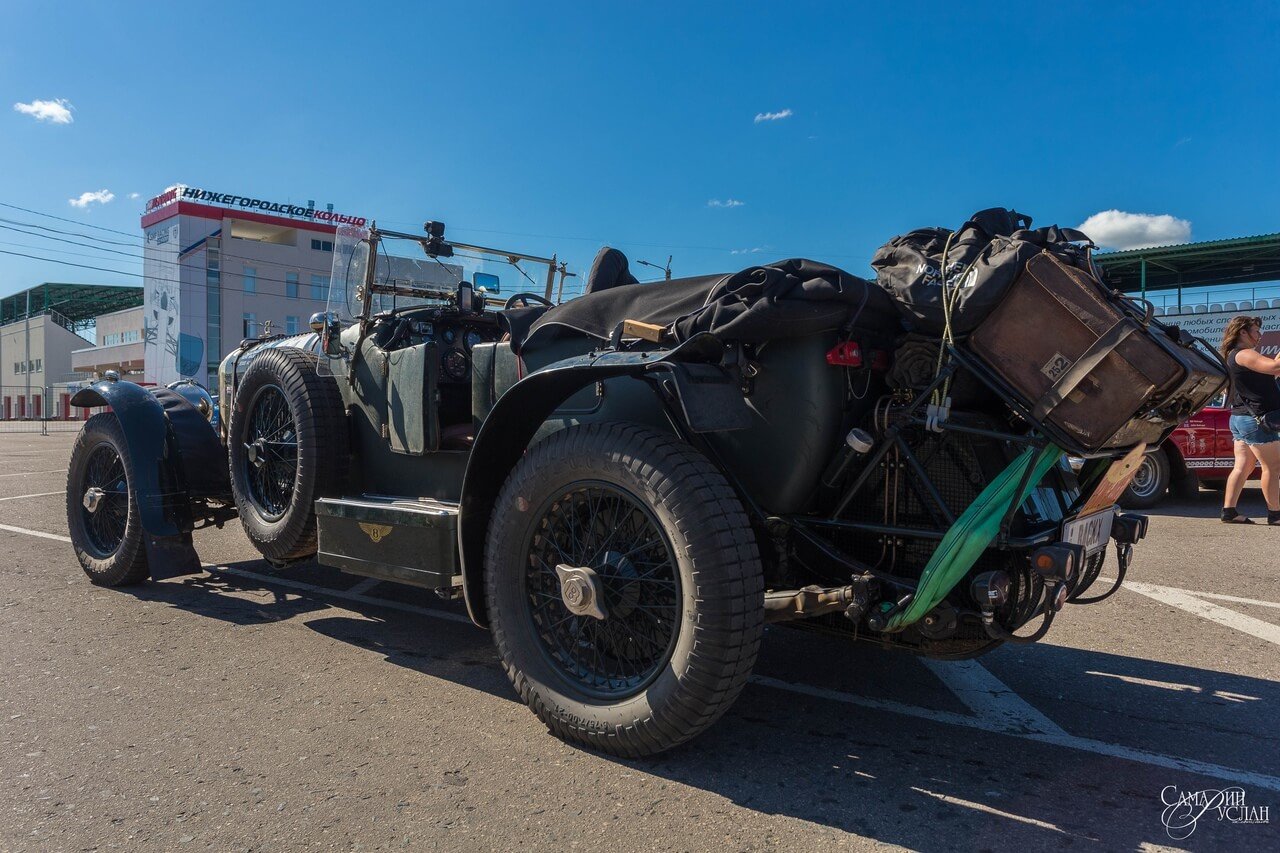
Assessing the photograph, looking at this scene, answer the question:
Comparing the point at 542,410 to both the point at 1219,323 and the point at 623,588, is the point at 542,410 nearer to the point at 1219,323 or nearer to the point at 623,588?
the point at 623,588

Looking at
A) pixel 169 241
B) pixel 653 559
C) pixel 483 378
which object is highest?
pixel 169 241

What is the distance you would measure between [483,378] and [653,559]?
1374mm

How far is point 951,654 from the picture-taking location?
2.81 metres

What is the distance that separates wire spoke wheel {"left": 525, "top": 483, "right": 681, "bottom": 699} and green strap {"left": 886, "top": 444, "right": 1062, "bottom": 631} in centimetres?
76

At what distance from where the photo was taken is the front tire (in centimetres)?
248

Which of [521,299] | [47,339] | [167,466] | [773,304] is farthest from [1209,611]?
[47,339]

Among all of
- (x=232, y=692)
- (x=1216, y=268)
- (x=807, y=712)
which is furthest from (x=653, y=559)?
(x=1216, y=268)

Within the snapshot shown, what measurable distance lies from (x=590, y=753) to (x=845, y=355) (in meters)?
1.62

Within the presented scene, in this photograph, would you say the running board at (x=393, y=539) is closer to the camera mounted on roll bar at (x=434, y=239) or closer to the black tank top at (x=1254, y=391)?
the camera mounted on roll bar at (x=434, y=239)

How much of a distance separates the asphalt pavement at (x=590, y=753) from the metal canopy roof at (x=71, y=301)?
259ft

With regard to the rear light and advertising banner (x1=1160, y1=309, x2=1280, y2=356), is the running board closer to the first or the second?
the rear light

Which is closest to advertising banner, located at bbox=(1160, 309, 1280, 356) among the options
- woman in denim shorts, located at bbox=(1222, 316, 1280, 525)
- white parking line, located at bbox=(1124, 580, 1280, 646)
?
woman in denim shorts, located at bbox=(1222, 316, 1280, 525)

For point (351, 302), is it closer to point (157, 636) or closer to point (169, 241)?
point (157, 636)

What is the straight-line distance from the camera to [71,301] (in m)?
72.6
